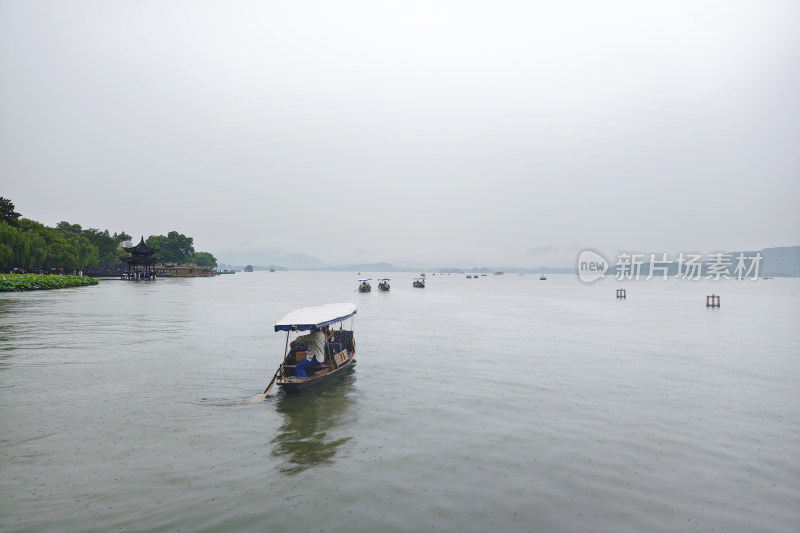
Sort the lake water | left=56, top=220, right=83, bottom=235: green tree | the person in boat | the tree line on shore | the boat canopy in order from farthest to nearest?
1. left=56, top=220, right=83, bottom=235: green tree
2. the tree line on shore
3. the person in boat
4. the boat canopy
5. the lake water

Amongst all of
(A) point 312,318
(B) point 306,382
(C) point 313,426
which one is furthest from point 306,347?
(C) point 313,426

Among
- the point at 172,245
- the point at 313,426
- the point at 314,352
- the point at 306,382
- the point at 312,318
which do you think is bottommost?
the point at 313,426

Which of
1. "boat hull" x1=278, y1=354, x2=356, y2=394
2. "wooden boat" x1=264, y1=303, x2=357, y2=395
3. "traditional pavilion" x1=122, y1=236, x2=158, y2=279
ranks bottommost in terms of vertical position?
"boat hull" x1=278, y1=354, x2=356, y2=394

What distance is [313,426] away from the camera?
14367 mm

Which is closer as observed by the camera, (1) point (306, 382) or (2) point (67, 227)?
(1) point (306, 382)

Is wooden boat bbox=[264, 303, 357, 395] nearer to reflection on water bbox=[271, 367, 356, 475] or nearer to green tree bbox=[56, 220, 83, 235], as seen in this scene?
reflection on water bbox=[271, 367, 356, 475]

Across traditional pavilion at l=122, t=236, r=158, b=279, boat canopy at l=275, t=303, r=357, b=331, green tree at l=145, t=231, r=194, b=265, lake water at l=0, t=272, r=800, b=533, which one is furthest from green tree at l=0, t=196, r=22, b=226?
boat canopy at l=275, t=303, r=357, b=331

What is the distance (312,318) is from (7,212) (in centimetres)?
8965

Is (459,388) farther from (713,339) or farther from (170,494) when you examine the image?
(713,339)

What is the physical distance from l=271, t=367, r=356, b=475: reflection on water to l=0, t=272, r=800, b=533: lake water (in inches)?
3.0

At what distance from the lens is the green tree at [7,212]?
3108 inches

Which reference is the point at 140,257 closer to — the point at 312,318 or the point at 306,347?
the point at 306,347

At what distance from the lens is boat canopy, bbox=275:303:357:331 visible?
60.5 feet

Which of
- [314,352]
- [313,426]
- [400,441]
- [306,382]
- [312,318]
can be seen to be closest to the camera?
[400,441]
